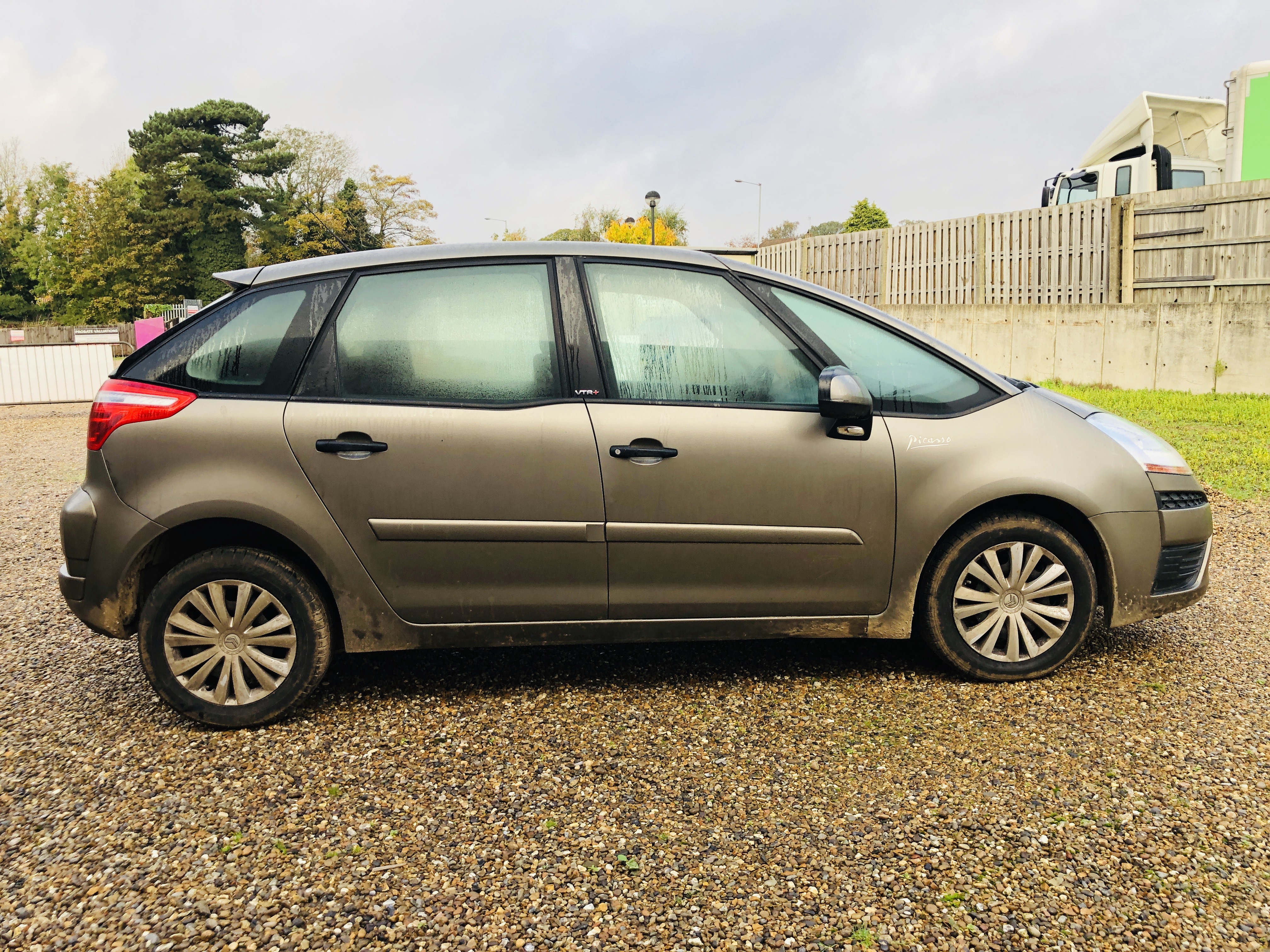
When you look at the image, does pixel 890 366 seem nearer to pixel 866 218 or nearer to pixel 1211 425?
pixel 1211 425

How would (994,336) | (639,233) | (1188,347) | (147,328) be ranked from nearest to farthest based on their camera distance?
(1188,347) < (994,336) < (147,328) < (639,233)

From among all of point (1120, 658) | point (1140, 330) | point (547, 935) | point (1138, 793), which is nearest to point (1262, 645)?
point (1120, 658)

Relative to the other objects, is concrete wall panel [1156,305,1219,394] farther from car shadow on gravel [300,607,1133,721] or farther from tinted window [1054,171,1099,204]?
car shadow on gravel [300,607,1133,721]

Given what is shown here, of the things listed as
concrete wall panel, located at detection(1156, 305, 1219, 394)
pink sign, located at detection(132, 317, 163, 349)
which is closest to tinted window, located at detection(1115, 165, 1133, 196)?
Result: concrete wall panel, located at detection(1156, 305, 1219, 394)

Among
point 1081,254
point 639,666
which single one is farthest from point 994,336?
point 639,666

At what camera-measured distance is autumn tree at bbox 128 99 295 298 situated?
5559 cm

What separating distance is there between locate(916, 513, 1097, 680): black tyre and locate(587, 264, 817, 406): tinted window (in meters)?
0.87

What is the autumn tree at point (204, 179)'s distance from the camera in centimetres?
5559

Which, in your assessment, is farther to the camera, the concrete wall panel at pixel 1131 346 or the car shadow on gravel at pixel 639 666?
the concrete wall panel at pixel 1131 346

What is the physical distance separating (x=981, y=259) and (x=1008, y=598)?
14.9 metres

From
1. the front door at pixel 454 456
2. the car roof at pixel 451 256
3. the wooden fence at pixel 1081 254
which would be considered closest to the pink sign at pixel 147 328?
the wooden fence at pixel 1081 254

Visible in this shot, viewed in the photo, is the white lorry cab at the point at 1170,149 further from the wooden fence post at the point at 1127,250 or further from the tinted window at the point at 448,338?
the tinted window at the point at 448,338

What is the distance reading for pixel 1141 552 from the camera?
368cm

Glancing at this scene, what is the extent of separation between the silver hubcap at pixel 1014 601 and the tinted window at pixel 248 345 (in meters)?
2.66
